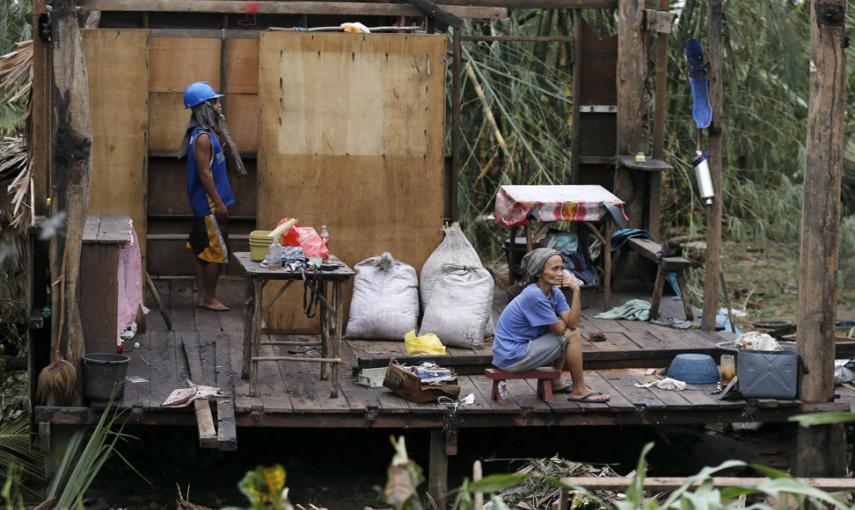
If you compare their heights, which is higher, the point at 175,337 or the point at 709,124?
the point at 709,124

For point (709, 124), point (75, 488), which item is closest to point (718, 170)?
point (709, 124)

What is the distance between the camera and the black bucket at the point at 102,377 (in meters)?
7.23

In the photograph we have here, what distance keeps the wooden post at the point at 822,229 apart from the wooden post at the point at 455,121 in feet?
10.6

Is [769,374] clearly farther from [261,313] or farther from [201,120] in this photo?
[201,120]

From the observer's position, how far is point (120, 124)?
383 inches

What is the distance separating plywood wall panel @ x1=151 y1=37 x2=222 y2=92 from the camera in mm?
10125

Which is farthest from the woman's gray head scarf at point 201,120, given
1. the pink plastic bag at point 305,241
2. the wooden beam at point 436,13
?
the wooden beam at point 436,13

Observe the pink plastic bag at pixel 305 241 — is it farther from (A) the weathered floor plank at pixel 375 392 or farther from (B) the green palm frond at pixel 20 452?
(B) the green palm frond at pixel 20 452

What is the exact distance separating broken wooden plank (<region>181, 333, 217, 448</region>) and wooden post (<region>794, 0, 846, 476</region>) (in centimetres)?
356

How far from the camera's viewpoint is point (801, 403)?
773 cm

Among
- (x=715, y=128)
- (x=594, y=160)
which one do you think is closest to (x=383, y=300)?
(x=715, y=128)

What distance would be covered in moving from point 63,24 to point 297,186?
95.4 inches

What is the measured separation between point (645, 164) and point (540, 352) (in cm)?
339

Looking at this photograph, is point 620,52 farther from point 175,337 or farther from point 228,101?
point 175,337
